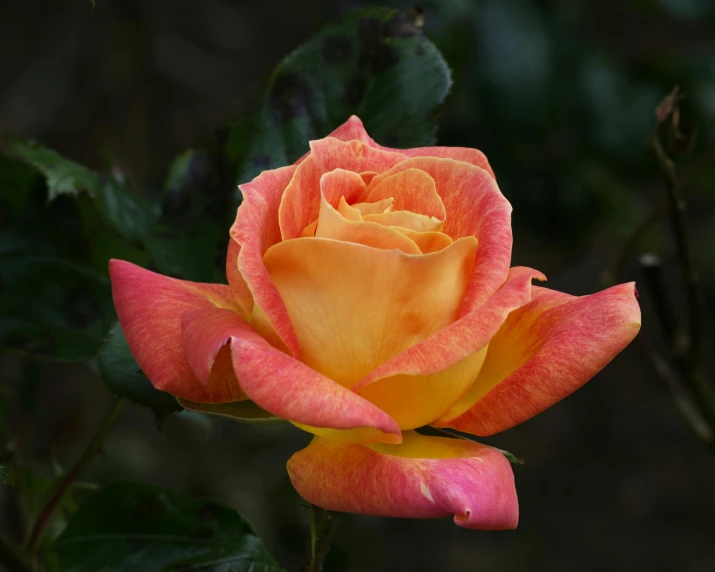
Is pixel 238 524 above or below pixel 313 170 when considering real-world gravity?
below

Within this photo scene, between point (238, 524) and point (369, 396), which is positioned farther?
point (238, 524)

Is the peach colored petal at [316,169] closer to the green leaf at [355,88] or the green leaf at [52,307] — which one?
the green leaf at [355,88]

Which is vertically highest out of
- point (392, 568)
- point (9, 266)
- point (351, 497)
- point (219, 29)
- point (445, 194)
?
point (445, 194)

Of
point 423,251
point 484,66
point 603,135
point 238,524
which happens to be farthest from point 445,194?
point 603,135

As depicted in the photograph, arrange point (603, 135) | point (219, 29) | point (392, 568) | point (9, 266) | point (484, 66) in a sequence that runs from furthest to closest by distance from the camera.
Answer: point (219, 29), point (392, 568), point (603, 135), point (484, 66), point (9, 266)

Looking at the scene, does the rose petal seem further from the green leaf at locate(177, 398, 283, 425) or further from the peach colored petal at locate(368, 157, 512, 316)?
the green leaf at locate(177, 398, 283, 425)

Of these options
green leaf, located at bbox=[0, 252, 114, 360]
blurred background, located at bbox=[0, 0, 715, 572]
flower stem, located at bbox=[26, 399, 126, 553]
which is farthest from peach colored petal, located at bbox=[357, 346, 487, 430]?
blurred background, located at bbox=[0, 0, 715, 572]

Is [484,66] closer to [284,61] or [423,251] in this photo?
[284,61]
